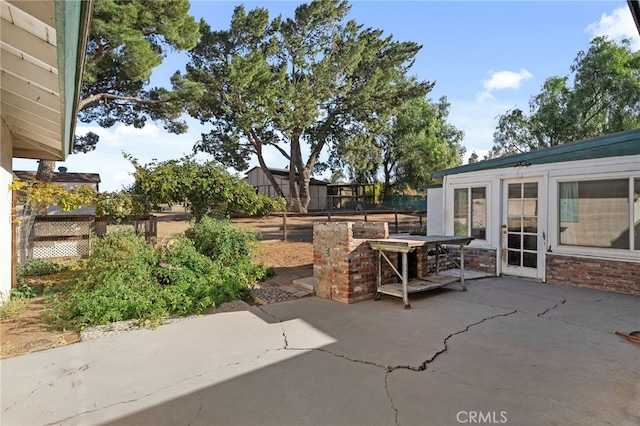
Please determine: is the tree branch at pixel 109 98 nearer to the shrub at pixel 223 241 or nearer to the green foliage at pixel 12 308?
the shrub at pixel 223 241

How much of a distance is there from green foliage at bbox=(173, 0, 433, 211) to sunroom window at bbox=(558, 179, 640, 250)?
15118 millimetres

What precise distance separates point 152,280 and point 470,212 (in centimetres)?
666

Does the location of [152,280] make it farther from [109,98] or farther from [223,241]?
[109,98]

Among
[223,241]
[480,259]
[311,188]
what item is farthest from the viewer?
[311,188]

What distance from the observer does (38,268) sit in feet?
22.2

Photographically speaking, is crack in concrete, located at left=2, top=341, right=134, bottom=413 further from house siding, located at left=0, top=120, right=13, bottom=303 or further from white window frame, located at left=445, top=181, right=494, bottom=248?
white window frame, located at left=445, top=181, right=494, bottom=248

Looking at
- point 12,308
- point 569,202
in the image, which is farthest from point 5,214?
point 569,202

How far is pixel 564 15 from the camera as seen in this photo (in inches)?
235

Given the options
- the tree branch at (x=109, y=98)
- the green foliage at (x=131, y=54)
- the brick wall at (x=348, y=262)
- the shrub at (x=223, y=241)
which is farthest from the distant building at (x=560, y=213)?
the tree branch at (x=109, y=98)

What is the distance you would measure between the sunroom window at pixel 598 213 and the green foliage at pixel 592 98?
1757cm

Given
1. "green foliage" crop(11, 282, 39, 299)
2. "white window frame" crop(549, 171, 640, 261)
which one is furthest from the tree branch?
"white window frame" crop(549, 171, 640, 261)

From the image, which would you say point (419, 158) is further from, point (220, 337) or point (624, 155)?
point (220, 337)

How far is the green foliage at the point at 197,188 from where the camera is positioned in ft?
24.0

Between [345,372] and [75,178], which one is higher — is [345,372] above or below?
below
